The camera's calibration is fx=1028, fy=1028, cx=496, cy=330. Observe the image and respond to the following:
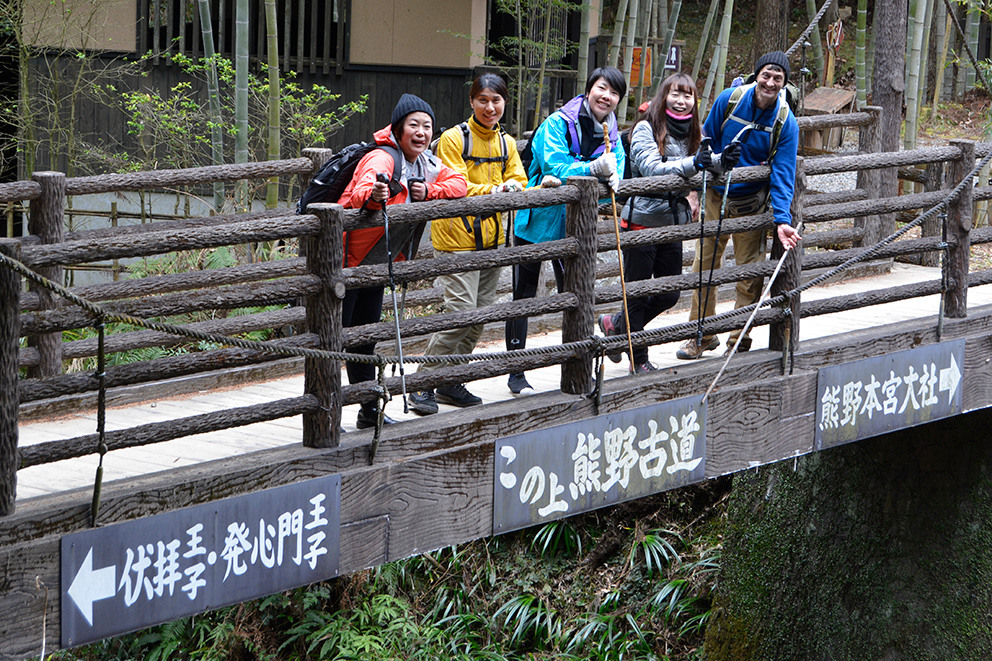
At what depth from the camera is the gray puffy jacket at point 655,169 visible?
4.91 m

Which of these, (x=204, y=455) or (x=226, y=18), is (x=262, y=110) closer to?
(x=226, y=18)

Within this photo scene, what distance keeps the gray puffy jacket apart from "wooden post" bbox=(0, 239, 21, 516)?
2.93 m

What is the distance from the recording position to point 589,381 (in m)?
4.61

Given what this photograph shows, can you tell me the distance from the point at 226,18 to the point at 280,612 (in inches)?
260

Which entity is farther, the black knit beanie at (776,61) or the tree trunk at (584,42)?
the tree trunk at (584,42)

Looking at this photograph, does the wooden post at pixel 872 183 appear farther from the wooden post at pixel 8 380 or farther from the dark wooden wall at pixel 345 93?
the wooden post at pixel 8 380

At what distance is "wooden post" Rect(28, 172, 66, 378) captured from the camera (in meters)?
5.15

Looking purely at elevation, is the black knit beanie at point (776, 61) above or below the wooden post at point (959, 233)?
above

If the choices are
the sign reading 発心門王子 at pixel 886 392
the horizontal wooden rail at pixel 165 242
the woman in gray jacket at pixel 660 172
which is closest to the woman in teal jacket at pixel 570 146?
the woman in gray jacket at pixel 660 172

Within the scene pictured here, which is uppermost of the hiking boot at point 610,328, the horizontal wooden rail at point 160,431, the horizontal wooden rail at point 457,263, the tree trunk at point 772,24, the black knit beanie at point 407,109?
the tree trunk at point 772,24

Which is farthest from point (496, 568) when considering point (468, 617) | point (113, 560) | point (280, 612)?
point (113, 560)

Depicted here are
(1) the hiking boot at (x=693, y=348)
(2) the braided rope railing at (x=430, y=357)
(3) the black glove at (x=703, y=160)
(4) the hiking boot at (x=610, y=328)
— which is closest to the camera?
(2) the braided rope railing at (x=430, y=357)

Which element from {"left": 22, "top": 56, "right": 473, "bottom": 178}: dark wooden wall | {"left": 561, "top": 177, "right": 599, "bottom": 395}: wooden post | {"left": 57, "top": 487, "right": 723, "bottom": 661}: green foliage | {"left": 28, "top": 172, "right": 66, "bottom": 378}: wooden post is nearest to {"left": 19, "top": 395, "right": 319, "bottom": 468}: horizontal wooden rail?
{"left": 561, "top": 177, "right": 599, "bottom": 395}: wooden post

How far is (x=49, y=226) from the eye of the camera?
518cm
